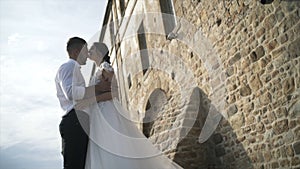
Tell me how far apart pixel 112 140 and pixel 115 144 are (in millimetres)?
47

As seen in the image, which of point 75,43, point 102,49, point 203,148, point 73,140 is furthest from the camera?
point 203,148

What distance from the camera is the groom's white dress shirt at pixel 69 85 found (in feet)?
8.27

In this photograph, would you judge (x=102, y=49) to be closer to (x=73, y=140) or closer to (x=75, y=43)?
(x=75, y=43)

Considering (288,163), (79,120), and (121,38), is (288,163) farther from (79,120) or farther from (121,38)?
(121,38)

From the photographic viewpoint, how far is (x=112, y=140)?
252cm

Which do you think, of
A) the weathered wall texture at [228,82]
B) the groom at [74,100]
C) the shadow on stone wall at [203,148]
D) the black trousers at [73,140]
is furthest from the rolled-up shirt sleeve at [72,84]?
the shadow on stone wall at [203,148]

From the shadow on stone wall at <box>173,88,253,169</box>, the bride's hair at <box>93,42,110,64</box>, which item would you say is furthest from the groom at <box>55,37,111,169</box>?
the shadow on stone wall at <box>173,88,253,169</box>

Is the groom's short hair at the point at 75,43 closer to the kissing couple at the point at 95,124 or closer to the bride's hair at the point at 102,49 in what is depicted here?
the kissing couple at the point at 95,124

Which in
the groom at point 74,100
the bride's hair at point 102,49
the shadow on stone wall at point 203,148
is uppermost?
the bride's hair at point 102,49

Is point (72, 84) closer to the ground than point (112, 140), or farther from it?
farther from it

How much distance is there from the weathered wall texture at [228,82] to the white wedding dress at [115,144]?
2017mm

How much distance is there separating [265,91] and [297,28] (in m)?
1.02

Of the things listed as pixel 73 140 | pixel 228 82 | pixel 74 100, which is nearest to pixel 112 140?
pixel 73 140

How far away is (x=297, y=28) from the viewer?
3516mm
